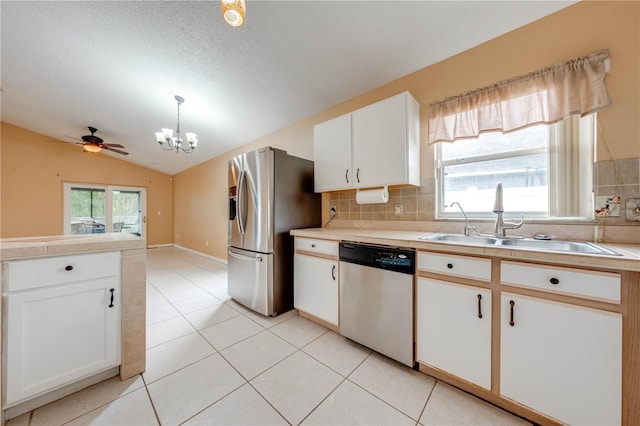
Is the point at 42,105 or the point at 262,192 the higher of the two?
the point at 42,105

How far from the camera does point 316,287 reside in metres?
2.08

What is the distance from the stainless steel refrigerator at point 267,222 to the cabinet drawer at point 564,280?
6.08 ft

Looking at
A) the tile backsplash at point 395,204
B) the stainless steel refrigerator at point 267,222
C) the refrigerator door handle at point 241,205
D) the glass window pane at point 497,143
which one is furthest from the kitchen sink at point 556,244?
the refrigerator door handle at point 241,205

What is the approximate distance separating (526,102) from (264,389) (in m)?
2.67

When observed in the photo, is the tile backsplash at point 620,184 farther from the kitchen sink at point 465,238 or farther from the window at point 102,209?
Result: the window at point 102,209

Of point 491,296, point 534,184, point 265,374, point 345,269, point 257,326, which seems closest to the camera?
point 491,296

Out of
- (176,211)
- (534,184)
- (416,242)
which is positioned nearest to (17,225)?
(176,211)

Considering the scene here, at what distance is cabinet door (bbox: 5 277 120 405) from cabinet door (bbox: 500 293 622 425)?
Answer: 2.33 m

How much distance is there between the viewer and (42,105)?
375cm

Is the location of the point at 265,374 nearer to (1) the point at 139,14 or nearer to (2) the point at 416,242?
(2) the point at 416,242

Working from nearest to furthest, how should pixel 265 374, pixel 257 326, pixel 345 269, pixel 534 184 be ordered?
pixel 265 374, pixel 534 184, pixel 345 269, pixel 257 326

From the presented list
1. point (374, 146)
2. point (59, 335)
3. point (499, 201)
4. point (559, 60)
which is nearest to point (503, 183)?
point (499, 201)

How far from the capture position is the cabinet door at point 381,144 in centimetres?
187

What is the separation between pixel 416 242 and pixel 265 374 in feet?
4.50
